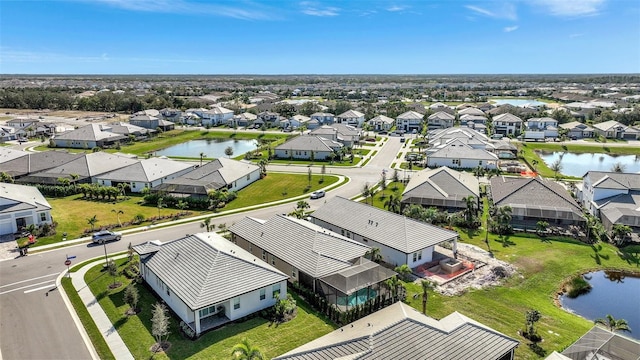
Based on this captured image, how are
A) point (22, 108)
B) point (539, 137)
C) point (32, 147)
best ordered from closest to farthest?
point (32, 147), point (539, 137), point (22, 108)

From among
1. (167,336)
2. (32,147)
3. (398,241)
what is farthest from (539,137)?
(32,147)

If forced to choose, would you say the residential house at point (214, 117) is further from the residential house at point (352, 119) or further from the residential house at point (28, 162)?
the residential house at point (28, 162)

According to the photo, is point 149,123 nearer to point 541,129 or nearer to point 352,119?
point 352,119

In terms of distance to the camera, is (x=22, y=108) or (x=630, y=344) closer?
(x=630, y=344)

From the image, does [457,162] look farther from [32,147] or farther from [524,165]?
[32,147]

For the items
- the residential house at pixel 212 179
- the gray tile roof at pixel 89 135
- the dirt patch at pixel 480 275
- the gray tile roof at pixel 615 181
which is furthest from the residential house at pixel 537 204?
the gray tile roof at pixel 89 135

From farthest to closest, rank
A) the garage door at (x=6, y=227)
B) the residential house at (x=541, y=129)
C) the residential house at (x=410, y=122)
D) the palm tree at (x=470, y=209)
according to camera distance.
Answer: the residential house at (x=410, y=122), the residential house at (x=541, y=129), the palm tree at (x=470, y=209), the garage door at (x=6, y=227)
